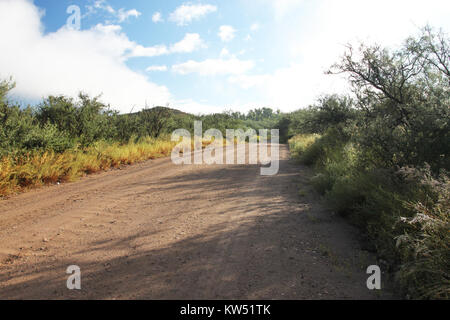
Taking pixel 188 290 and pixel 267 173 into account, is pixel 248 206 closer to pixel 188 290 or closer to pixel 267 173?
pixel 188 290

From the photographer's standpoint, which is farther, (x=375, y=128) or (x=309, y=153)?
(x=309, y=153)

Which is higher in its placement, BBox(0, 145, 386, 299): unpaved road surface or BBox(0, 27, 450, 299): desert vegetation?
BBox(0, 27, 450, 299): desert vegetation

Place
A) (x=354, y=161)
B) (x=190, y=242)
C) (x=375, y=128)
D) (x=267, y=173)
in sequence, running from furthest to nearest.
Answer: (x=267, y=173) < (x=354, y=161) < (x=375, y=128) < (x=190, y=242)

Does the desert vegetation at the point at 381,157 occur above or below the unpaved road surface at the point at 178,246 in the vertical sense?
above

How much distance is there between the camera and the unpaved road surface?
103 inches

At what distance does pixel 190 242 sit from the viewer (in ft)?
12.1

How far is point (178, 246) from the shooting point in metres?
3.54

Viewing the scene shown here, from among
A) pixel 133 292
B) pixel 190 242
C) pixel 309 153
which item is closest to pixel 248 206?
pixel 190 242

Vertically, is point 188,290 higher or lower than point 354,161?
lower

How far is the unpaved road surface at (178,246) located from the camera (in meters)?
2.62

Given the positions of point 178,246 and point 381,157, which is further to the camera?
point 381,157

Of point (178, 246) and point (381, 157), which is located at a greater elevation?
point (381, 157)
